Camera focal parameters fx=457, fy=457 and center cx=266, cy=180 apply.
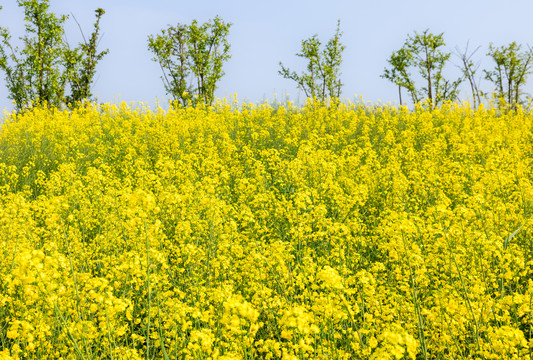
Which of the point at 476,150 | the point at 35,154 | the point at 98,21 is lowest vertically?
the point at 476,150

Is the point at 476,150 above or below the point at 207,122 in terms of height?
below

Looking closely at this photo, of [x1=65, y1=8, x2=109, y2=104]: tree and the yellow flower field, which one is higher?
[x1=65, y1=8, x2=109, y2=104]: tree

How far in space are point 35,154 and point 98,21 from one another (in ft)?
54.3

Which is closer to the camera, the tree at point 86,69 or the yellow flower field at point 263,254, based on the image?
the yellow flower field at point 263,254

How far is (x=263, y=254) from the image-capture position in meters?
3.81

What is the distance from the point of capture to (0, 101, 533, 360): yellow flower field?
2.65m

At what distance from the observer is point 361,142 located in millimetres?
10102

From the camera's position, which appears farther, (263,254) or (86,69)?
(86,69)

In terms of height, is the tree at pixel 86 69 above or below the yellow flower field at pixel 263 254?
above

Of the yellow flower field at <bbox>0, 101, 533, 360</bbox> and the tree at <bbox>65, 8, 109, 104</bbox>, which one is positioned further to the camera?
the tree at <bbox>65, 8, 109, 104</bbox>

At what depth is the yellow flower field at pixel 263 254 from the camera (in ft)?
8.68

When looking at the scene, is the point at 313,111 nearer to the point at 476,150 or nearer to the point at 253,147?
the point at 253,147

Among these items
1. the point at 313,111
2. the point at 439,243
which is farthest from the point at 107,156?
the point at 439,243

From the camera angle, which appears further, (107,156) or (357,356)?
(107,156)
